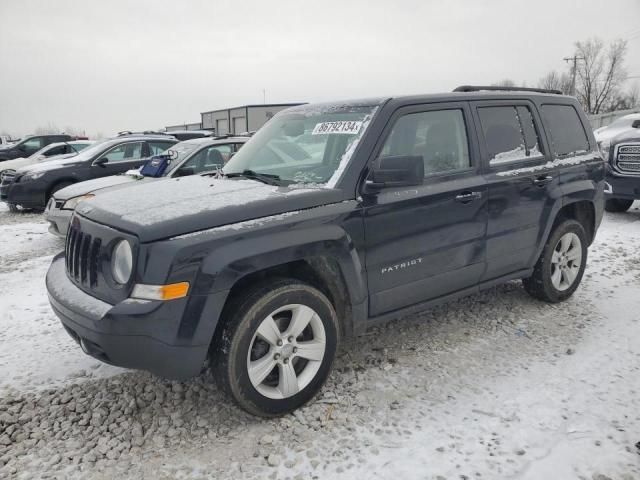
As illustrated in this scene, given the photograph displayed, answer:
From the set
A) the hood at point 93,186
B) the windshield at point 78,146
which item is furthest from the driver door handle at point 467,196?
the windshield at point 78,146

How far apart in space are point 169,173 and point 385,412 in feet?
17.5

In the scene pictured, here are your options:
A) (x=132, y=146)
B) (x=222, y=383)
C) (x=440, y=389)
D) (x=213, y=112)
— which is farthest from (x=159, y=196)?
(x=213, y=112)

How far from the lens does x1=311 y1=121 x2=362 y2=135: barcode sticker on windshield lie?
3.32 m

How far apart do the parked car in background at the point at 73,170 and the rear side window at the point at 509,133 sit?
8083mm

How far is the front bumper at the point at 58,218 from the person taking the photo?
659 centimetres

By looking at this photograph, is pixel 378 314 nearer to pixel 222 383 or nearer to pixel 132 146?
pixel 222 383

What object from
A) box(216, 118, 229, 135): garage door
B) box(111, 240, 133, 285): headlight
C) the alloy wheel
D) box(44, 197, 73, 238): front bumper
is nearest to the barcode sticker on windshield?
the alloy wheel

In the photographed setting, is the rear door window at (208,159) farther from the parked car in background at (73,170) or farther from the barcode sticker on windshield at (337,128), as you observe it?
the barcode sticker on windshield at (337,128)

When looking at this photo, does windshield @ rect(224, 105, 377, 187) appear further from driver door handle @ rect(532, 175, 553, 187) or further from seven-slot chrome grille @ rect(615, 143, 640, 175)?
seven-slot chrome grille @ rect(615, 143, 640, 175)

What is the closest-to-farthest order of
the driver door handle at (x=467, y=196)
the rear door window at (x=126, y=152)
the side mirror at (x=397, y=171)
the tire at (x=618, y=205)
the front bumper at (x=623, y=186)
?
the side mirror at (x=397, y=171) < the driver door handle at (x=467, y=196) < the front bumper at (x=623, y=186) < the tire at (x=618, y=205) < the rear door window at (x=126, y=152)

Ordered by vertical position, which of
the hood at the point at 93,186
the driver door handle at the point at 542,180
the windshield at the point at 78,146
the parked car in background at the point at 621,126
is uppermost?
the parked car in background at the point at 621,126

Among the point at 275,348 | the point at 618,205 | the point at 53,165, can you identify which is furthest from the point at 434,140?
the point at 53,165

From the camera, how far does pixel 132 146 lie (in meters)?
10.3

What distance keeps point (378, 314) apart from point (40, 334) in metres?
2.84
